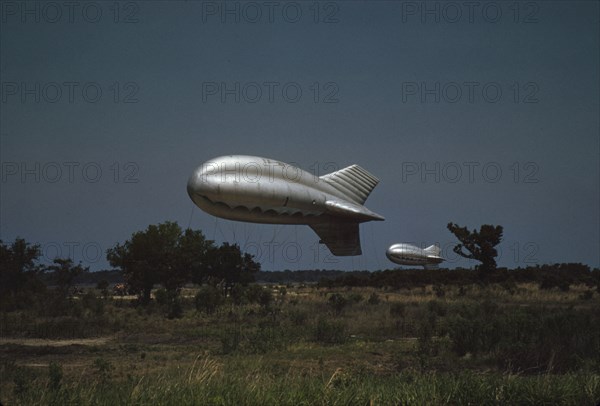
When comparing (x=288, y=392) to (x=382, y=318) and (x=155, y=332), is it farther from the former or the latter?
→ (x=382, y=318)

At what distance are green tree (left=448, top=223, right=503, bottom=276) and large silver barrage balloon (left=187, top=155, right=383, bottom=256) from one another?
174ft

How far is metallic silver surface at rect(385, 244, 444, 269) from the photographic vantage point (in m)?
106

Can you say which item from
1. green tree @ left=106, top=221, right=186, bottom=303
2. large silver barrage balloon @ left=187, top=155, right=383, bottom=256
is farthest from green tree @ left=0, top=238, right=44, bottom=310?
large silver barrage balloon @ left=187, top=155, right=383, bottom=256

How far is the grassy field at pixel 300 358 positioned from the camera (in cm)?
1244

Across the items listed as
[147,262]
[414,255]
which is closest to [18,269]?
[147,262]

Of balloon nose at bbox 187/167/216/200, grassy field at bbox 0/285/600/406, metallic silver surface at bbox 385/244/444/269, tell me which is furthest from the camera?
metallic silver surface at bbox 385/244/444/269

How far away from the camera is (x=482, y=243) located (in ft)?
278

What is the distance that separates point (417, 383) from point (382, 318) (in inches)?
950

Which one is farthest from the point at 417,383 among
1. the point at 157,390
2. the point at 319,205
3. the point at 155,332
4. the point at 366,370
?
the point at 155,332

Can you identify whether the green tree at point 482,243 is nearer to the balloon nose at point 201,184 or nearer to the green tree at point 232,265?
the green tree at point 232,265

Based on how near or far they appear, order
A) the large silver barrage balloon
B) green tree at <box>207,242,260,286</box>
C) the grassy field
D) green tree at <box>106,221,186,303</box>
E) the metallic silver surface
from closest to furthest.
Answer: the grassy field → the large silver barrage balloon → green tree at <box>106,221,186,303</box> → green tree at <box>207,242,260,286</box> → the metallic silver surface

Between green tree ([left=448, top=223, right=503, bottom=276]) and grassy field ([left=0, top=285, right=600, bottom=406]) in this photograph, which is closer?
grassy field ([left=0, top=285, right=600, bottom=406])

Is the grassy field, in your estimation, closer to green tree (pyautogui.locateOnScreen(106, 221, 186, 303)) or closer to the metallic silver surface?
green tree (pyautogui.locateOnScreen(106, 221, 186, 303))

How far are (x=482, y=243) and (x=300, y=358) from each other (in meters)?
66.5
